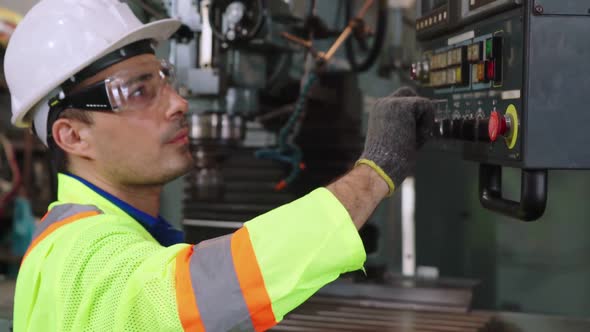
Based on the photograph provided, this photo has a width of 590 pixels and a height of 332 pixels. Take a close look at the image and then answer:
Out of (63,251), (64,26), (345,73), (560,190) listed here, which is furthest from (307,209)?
(560,190)

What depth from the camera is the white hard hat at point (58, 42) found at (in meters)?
1.24

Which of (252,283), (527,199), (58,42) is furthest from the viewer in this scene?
(58,42)

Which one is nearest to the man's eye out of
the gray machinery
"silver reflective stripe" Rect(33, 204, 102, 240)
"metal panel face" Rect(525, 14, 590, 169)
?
"silver reflective stripe" Rect(33, 204, 102, 240)

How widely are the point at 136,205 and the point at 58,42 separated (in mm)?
335

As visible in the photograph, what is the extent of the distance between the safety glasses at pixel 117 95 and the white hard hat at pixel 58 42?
0.12ft

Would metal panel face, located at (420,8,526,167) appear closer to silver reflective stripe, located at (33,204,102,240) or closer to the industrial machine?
the industrial machine

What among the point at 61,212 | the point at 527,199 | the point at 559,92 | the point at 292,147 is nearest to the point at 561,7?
the point at 559,92

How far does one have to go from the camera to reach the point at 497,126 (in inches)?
38.4

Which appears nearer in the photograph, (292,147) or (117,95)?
(117,95)

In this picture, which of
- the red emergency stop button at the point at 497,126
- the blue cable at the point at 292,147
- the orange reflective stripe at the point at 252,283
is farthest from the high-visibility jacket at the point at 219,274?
the blue cable at the point at 292,147

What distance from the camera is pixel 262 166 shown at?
2100 mm

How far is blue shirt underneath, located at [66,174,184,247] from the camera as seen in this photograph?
1.28 meters

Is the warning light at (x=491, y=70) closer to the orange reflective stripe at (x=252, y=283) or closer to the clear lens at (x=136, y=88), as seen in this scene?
the orange reflective stripe at (x=252, y=283)

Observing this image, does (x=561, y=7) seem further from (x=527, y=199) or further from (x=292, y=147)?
(x=292, y=147)
